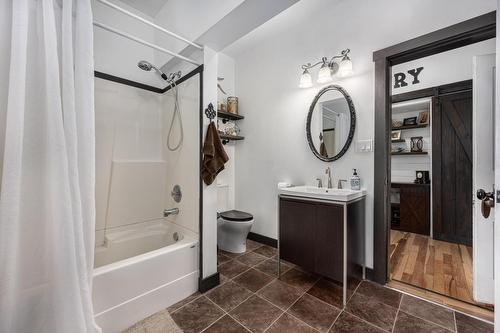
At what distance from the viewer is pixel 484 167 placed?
5.06ft

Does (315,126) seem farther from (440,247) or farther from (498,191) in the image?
(440,247)

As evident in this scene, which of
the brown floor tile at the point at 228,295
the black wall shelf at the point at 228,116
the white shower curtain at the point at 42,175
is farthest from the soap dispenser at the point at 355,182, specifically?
the white shower curtain at the point at 42,175

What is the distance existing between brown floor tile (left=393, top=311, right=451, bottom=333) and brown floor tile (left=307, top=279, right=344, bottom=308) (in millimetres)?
360

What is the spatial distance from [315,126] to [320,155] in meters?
0.33

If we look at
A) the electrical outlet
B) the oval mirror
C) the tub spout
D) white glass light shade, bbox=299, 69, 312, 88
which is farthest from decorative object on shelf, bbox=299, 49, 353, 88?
the tub spout

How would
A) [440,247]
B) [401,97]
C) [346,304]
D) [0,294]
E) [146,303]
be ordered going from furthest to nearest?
[401,97], [440,247], [346,304], [146,303], [0,294]

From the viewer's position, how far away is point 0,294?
937 millimetres

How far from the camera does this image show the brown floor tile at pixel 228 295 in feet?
5.43

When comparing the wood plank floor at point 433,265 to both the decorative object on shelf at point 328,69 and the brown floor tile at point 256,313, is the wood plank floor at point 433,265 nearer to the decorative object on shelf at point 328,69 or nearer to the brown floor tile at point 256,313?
the brown floor tile at point 256,313

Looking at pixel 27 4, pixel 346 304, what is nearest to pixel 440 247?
pixel 346 304

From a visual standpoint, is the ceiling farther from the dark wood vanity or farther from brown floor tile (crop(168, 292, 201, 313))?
brown floor tile (crop(168, 292, 201, 313))

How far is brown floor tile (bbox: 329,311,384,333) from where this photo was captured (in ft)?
4.58

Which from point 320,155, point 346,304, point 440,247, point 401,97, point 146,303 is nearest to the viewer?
point 146,303

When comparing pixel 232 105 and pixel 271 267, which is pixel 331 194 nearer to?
pixel 271 267
